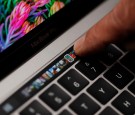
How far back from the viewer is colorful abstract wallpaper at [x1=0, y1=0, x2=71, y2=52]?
58 cm

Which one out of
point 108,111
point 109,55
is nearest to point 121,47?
point 109,55

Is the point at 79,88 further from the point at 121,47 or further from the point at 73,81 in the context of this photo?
the point at 121,47

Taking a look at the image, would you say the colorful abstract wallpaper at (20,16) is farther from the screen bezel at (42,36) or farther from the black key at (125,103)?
the black key at (125,103)

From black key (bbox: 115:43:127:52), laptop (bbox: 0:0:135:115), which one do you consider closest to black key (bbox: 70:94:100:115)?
laptop (bbox: 0:0:135:115)

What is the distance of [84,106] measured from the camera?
543 mm

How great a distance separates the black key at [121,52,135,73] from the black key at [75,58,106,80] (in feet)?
0.13

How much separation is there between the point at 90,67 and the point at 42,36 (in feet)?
0.34

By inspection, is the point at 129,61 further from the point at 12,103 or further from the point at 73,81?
the point at 12,103

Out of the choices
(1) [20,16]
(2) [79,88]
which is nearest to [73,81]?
(2) [79,88]

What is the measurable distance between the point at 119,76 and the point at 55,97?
119mm

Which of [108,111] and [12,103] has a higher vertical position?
[12,103]

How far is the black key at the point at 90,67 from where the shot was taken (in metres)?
0.58

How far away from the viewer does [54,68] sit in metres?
0.58

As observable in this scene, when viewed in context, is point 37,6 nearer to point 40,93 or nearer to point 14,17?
point 14,17
